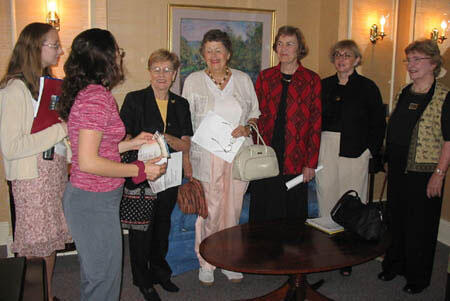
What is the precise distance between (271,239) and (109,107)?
1298mm

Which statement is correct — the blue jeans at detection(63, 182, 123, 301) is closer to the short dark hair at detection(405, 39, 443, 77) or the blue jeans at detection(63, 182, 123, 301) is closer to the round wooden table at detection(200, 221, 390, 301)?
the round wooden table at detection(200, 221, 390, 301)

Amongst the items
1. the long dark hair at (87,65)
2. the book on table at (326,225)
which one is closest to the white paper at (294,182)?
the book on table at (326,225)

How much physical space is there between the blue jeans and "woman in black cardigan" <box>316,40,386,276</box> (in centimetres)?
203

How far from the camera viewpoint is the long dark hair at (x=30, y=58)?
7.35ft

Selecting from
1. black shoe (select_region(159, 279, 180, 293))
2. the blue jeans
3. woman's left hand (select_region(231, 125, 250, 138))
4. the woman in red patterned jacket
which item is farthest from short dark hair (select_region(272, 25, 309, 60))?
black shoe (select_region(159, 279, 180, 293))

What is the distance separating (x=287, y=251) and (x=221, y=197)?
866 millimetres

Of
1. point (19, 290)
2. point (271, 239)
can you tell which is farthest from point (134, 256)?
point (19, 290)

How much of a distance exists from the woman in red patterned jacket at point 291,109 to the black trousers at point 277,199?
6cm

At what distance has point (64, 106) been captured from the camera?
179cm

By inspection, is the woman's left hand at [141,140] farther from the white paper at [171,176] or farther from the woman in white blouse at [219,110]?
the woman in white blouse at [219,110]

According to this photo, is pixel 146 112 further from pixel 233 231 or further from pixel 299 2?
pixel 299 2

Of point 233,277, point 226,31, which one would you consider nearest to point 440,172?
point 233,277

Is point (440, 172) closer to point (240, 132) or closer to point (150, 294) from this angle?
point (240, 132)

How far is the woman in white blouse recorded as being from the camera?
2.95 metres
